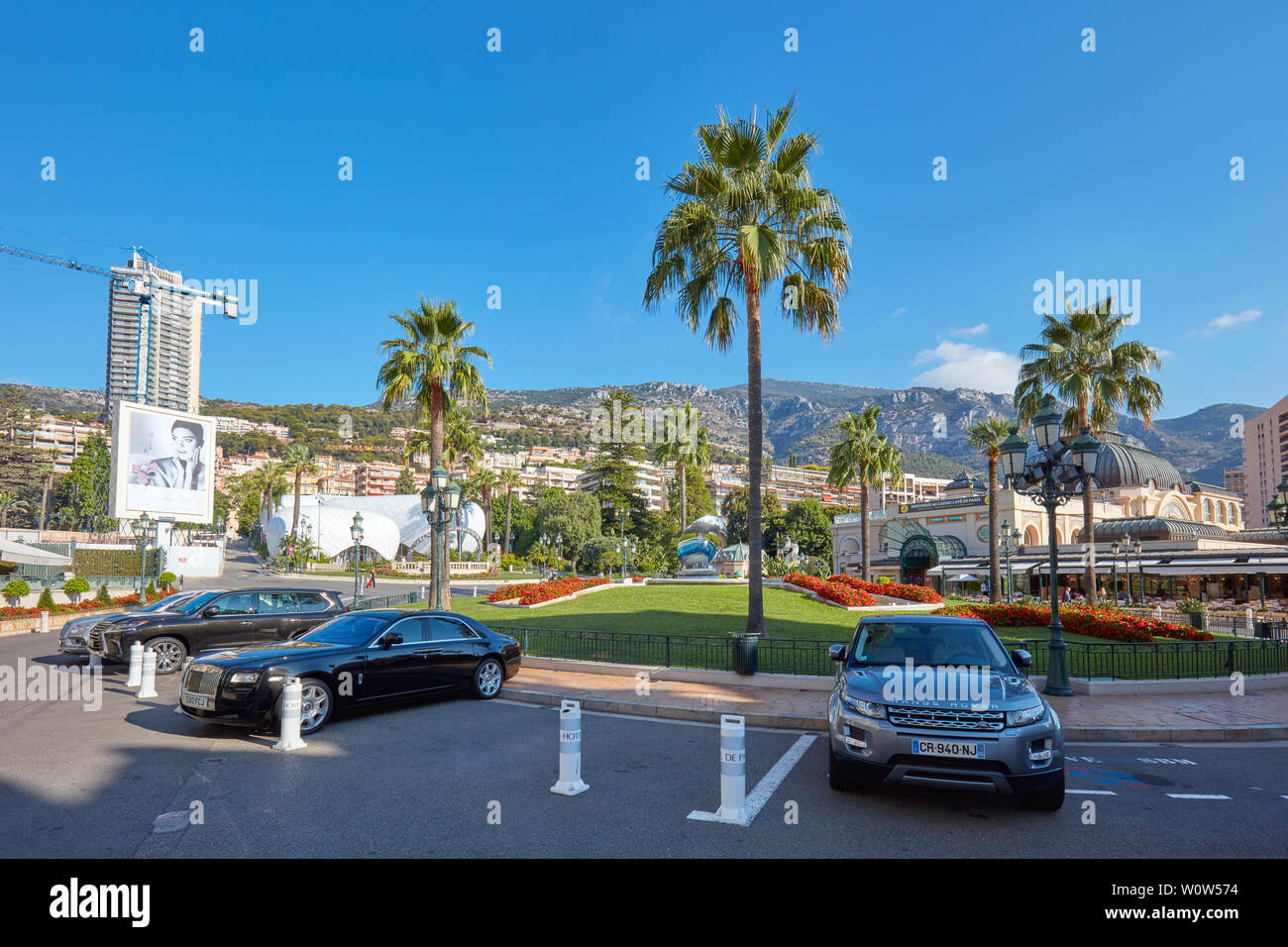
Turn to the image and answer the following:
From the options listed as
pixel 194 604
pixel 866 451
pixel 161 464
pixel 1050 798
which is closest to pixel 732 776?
pixel 1050 798

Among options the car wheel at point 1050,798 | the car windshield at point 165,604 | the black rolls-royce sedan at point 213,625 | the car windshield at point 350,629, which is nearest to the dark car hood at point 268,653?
the car windshield at point 350,629

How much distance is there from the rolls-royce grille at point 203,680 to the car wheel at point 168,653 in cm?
523

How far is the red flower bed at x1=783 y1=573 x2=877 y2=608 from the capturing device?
82.6 ft

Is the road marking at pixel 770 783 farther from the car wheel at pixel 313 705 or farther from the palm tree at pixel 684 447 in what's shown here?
the palm tree at pixel 684 447

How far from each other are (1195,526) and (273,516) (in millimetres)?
102738

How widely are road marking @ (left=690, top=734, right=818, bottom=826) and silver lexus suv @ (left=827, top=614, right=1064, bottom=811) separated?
0.65m

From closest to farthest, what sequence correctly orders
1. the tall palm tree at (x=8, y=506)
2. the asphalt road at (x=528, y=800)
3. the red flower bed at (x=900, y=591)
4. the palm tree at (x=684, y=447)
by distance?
the asphalt road at (x=528, y=800)
the red flower bed at (x=900, y=591)
the palm tree at (x=684, y=447)
the tall palm tree at (x=8, y=506)

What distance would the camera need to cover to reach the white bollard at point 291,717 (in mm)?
8023

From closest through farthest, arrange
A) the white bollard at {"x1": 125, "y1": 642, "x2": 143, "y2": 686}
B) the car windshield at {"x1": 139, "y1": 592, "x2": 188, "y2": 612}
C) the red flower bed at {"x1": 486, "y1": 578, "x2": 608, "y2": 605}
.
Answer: the white bollard at {"x1": 125, "y1": 642, "x2": 143, "y2": 686}
the car windshield at {"x1": 139, "y1": 592, "x2": 188, "y2": 612}
the red flower bed at {"x1": 486, "y1": 578, "x2": 608, "y2": 605}

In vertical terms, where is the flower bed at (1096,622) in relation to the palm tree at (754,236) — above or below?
below

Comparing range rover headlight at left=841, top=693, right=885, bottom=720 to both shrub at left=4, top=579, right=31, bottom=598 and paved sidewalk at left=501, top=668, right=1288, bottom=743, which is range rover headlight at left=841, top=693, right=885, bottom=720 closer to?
paved sidewalk at left=501, top=668, right=1288, bottom=743
